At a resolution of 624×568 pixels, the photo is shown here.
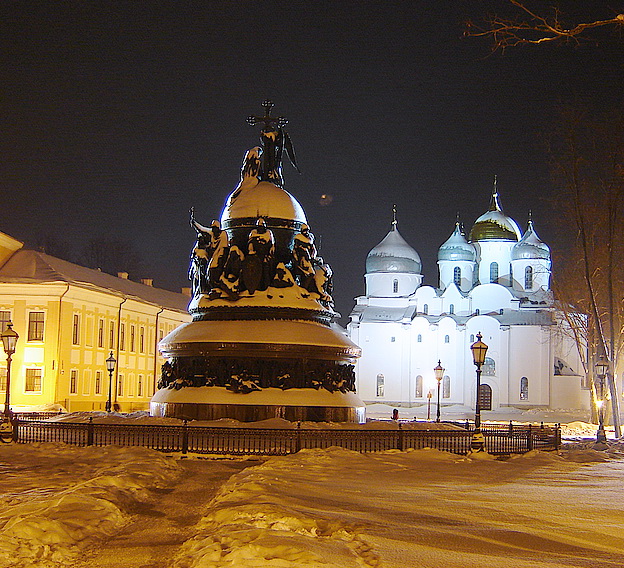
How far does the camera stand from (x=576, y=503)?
1181 centimetres

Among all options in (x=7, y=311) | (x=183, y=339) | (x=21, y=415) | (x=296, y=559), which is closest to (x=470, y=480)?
(x=296, y=559)

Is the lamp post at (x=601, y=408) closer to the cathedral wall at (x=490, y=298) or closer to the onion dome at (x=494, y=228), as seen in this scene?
the cathedral wall at (x=490, y=298)

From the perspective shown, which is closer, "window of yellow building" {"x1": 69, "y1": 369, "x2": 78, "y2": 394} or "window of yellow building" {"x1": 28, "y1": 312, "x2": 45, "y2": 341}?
"window of yellow building" {"x1": 28, "y1": 312, "x2": 45, "y2": 341}

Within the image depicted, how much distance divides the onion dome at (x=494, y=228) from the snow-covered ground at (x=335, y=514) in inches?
2470

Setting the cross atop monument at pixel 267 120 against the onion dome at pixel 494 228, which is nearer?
the cross atop monument at pixel 267 120

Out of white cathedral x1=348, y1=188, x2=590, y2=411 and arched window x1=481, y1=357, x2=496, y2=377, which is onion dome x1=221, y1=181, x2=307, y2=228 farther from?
arched window x1=481, y1=357, x2=496, y2=377

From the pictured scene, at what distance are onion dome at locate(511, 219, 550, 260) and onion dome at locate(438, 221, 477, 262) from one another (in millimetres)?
3984

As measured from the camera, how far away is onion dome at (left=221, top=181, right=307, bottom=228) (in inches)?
1089

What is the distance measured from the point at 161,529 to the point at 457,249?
69.7 m

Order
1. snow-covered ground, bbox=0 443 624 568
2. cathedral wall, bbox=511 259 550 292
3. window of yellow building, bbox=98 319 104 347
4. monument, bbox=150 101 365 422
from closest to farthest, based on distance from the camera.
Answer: snow-covered ground, bbox=0 443 624 568 → monument, bbox=150 101 365 422 → window of yellow building, bbox=98 319 104 347 → cathedral wall, bbox=511 259 550 292

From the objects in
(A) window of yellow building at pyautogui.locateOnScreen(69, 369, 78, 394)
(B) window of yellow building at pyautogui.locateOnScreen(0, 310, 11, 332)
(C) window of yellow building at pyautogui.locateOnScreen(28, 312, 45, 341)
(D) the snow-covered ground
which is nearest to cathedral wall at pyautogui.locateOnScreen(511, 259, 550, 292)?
(A) window of yellow building at pyautogui.locateOnScreen(69, 369, 78, 394)

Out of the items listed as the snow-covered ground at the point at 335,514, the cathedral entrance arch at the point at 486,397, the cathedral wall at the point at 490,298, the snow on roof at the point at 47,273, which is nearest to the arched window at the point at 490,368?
the cathedral entrance arch at the point at 486,397

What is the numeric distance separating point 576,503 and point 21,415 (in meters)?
22.9

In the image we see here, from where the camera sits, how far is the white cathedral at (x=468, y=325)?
71.0 metres
